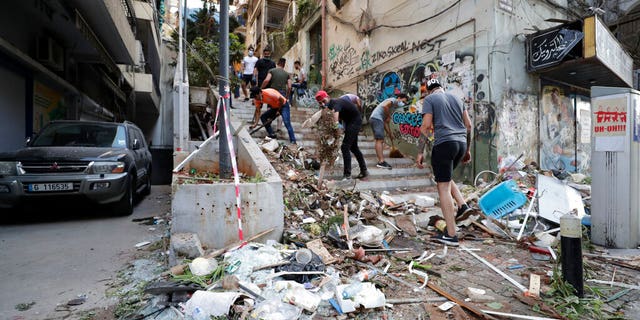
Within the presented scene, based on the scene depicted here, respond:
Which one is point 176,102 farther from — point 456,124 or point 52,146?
point 456,124

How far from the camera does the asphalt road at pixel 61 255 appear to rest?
2754 millimetres

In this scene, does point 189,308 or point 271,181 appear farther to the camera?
point 271,181

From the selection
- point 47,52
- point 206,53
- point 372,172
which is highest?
A: point 206,53

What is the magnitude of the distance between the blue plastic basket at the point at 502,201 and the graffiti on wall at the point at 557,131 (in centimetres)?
431

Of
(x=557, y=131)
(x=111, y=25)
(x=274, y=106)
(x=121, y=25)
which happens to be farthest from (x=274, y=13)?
(x=557, y=131)

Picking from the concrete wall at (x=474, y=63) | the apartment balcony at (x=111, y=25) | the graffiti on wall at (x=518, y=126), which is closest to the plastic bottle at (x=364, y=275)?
the concrete wall at (x=474, y=63)

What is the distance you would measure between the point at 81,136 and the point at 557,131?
11.1m

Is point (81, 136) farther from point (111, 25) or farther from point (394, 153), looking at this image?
point (394, 153)

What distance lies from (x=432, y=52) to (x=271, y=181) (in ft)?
21.1

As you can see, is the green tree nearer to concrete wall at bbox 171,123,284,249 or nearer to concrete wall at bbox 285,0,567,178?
concrete wall at bbox 285,0,567,178

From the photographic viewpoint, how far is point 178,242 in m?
3.15

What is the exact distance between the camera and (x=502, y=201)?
4672 mm

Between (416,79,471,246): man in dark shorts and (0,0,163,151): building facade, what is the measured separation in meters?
7.78

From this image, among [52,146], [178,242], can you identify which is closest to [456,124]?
[178,242]
